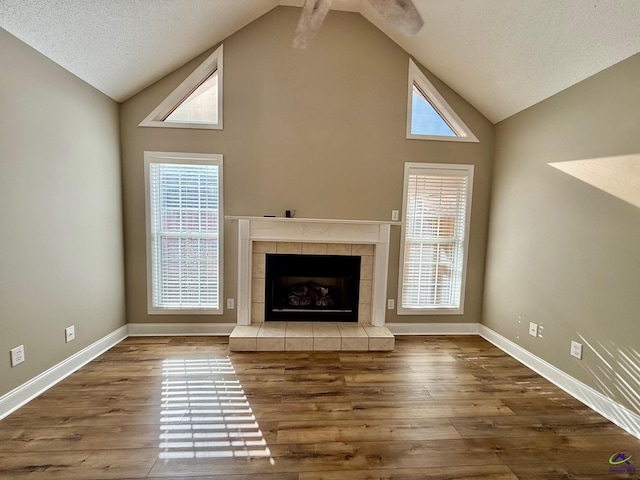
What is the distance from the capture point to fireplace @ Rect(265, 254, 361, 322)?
3.01 m

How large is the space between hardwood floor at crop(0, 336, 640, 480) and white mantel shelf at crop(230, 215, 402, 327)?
713mm

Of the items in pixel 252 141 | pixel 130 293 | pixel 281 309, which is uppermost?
pixel 252 141

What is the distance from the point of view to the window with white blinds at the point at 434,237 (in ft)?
9.93

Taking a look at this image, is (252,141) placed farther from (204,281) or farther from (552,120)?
(552,120)

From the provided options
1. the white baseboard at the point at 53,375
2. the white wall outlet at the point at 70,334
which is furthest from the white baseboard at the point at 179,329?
the white wall outlet at the point at 70,334

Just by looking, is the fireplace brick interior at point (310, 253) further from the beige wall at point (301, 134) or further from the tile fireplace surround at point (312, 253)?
the beige wall at point (301, 134)

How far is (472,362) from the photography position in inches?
101

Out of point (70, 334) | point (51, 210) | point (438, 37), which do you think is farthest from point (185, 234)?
point (438, 37)

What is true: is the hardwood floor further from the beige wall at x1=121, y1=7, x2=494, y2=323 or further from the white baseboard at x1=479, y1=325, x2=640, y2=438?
the beige wall at x1=121, y1=7, x2=494, y2=323

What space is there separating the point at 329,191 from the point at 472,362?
2.30 metres

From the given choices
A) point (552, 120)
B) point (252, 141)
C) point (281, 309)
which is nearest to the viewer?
point (552, 120)

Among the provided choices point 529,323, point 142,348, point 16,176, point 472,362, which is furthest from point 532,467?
point 16,176

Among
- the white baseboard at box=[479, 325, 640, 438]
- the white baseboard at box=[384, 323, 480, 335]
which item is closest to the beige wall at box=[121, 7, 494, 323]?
the white baseboard at box=[384, 323, 480, 335]

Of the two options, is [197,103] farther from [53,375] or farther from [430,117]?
[53,375]
